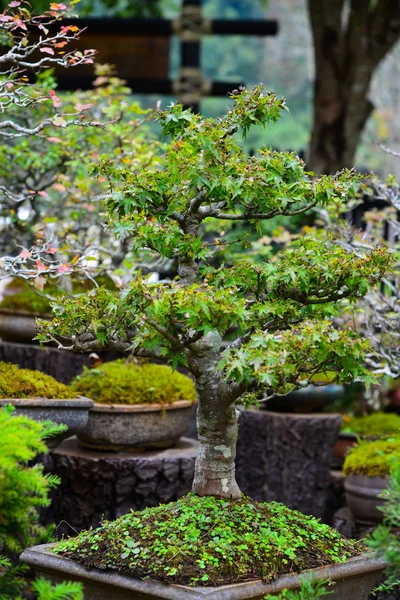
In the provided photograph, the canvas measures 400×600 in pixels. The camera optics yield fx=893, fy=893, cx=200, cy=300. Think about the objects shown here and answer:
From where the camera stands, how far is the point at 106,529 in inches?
125

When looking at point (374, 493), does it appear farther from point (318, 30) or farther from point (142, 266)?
point (318, 30)

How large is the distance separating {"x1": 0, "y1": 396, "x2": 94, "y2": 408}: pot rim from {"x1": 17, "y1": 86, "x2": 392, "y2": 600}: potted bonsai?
1.63ft

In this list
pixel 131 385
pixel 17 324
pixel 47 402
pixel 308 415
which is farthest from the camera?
pixel 17 324

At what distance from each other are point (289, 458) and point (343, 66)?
3676 mm

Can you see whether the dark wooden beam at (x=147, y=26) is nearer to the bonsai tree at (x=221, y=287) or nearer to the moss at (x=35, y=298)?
the moss at (x=35, y=298)

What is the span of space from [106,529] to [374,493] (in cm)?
206

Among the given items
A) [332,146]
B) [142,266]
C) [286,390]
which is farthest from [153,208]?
[332,146]

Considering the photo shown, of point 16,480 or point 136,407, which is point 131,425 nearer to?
point 136,407

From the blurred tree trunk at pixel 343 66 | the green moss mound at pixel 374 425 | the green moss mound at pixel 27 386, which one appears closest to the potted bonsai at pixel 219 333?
the green moss mound at pixel 27 386

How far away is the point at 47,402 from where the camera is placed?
3740 millimetres

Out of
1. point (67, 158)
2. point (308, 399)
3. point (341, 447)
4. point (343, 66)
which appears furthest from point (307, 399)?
point (343, 66)

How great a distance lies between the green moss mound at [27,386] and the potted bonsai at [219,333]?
62 centimetres

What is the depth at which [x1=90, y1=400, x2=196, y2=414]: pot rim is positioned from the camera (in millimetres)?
4566

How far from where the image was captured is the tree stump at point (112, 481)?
15.3 ft
